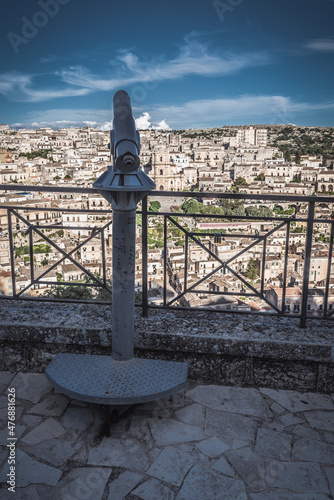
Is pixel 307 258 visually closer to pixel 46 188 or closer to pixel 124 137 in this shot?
pixel 124 137

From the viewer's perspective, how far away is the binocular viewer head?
168cm

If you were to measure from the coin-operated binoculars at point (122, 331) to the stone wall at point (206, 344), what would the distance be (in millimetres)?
175

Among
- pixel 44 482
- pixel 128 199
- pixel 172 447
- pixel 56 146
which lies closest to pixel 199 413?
pixel 172 447

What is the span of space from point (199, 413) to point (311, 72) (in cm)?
6577

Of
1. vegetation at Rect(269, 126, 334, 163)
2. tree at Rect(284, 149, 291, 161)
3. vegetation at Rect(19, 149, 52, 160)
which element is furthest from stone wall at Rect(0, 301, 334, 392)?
vegetation at Rect(19, 149, 52, 160)

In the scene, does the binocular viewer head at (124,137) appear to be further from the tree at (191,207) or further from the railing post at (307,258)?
the tree at (191,207)

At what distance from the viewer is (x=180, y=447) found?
1.66 meters

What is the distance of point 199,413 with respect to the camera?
74.7 inches

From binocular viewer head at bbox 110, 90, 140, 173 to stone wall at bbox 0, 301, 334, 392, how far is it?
0.91 meters

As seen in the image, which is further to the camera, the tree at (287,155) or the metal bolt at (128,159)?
the tree at (287,155)

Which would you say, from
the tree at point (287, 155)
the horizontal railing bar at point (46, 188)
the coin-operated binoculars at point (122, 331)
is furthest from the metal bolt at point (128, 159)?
the tree at point (287, 155)

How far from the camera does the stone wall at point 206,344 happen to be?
2053mm

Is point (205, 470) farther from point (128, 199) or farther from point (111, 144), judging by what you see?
point (111, 144)

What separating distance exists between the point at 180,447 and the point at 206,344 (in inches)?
21.8
